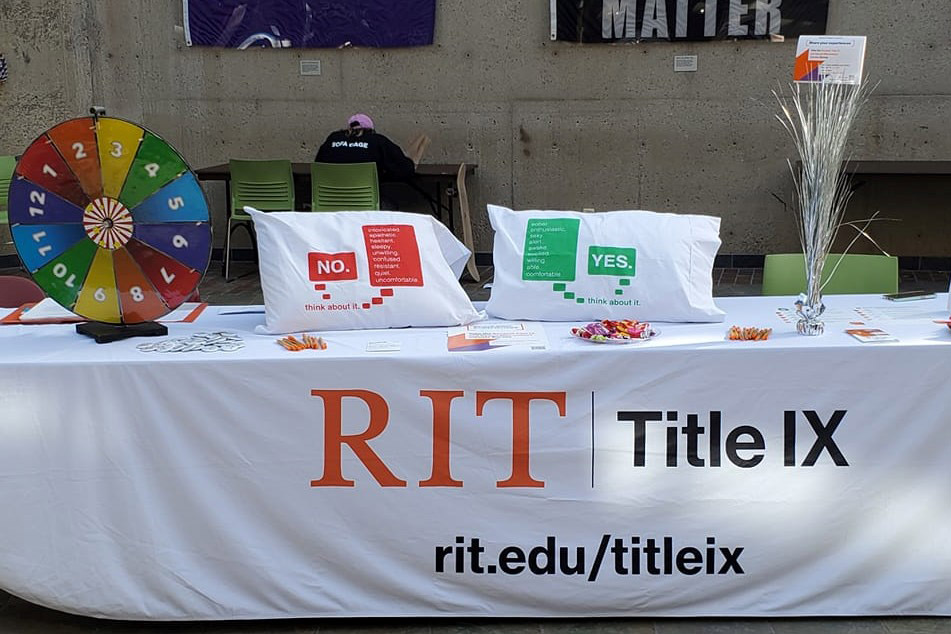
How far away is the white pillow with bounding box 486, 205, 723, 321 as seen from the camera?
312 centimetres

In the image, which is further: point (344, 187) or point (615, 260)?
point (344, 187)

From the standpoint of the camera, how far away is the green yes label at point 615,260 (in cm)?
313

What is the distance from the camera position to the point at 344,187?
7344mm

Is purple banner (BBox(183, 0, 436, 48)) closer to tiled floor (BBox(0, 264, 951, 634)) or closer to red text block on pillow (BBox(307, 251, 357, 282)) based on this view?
red text block on pillow (BBox(307, 251, 357, 282))

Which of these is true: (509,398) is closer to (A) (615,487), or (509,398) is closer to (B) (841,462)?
(A) (615,487)

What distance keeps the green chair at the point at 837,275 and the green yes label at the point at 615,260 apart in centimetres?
87

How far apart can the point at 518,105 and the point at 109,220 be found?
5774 millimetres

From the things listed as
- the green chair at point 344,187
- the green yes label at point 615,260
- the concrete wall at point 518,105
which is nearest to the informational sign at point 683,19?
the concrete wall at point 518,105

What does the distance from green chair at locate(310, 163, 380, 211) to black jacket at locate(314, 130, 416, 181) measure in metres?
0.18

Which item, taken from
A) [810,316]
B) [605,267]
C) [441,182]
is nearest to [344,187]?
[441,182]

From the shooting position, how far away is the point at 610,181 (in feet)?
27.7

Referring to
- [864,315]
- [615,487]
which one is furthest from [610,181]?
[615,487]

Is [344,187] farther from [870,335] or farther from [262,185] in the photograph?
[870,335]

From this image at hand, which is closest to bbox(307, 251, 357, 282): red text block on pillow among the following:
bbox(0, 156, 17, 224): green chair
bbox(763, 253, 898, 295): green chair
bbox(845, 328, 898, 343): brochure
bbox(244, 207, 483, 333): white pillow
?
bbox(244, 207, 483, 333): white pillow
